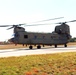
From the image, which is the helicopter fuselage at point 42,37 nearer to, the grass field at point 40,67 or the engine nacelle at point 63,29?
the engine nacelle at point 63,29

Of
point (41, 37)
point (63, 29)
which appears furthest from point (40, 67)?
point (63, 29)

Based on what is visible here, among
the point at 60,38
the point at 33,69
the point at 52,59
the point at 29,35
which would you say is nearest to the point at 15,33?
the point at 29,35

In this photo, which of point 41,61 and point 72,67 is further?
point 41,61

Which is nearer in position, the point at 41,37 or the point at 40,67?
the point at 40,67

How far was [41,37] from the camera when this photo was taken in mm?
49062

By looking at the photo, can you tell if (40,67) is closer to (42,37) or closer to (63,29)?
(42,37)

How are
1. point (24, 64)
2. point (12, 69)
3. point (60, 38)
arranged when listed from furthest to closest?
point (60, 38) < point (24, 64) < point (12, 69)

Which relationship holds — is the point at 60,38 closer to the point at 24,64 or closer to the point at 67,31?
the point at 67,31

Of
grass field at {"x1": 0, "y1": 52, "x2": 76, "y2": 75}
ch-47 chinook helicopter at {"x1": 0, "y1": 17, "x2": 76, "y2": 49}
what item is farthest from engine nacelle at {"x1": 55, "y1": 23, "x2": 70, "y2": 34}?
grass field at {"x1": 0, "y1": 52, "x2": 76, "y2": 75}

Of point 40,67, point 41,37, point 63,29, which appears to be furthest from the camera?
point 63,29

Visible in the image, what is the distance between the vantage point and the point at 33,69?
16766 mm

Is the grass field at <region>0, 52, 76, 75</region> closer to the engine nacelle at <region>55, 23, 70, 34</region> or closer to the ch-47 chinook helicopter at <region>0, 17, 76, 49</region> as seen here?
the ch-47 chinook helicopter at <region>0, 17, 76, 49</region>

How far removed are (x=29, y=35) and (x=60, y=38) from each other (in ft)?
29.7

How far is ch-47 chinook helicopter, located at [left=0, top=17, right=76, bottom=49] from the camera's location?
44.8 metres
